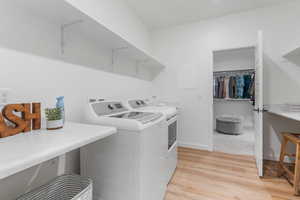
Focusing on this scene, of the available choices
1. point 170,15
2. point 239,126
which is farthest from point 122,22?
point 239,126

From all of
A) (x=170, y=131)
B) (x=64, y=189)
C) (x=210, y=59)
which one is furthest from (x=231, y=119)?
Answer: (x=64, y=189)

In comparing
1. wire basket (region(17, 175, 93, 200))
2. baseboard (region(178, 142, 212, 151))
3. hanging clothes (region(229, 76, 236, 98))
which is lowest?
baseboard (region(178, 142, 212, 151))

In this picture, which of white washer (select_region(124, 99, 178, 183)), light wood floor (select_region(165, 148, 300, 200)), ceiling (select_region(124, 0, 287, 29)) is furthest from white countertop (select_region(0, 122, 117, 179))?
ceiling (select_region(124, 0, 287, 29))

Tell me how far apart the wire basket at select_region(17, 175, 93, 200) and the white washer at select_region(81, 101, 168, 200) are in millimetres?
140

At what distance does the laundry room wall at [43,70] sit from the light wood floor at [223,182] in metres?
1.25

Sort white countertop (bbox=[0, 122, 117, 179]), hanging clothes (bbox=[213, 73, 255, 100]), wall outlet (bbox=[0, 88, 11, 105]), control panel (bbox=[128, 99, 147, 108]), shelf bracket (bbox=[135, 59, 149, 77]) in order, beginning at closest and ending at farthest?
white countertop (bbox=[0, 122, 117, 179]) < wall outlet (bbox=[0, 88, 11, 105]) < control panel (bbox=[128, 99, 147, 108]) < shelf bracket (bbox=[135, 59, 149, 77]) < hanging clothes (bbox=[213, 73, 255, 100])

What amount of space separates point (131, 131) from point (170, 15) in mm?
2481

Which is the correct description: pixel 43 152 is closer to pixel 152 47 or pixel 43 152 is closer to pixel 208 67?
pixel 208 67

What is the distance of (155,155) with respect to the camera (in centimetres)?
126

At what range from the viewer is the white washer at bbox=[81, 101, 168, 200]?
1056 mm

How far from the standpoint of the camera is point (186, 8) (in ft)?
8.02

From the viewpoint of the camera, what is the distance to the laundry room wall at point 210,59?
7.54ft

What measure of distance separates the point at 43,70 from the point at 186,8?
2.39 meters

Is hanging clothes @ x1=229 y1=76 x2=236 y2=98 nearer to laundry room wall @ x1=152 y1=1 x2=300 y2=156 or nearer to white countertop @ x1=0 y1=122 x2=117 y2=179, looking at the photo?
laundry room wall @ x1=152 y1=1 x2=300 y2=156
